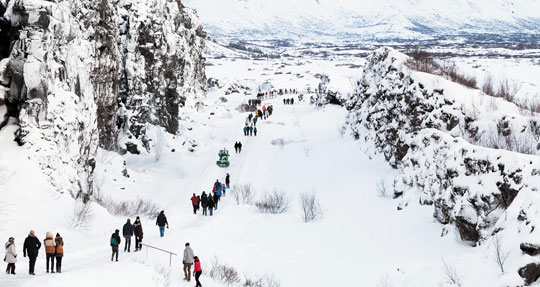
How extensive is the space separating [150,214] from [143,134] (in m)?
19.2

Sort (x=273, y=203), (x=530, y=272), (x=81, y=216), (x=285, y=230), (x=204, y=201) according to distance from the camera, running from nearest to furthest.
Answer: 1. (x=530, y=272)
2. (x=81, y=216)
3. (x=285, y=230)
4. (x=204, y=201)
5. (x=273, y=203)

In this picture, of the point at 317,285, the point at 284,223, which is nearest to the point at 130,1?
the point at 284,223

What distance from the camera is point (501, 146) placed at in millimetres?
21141

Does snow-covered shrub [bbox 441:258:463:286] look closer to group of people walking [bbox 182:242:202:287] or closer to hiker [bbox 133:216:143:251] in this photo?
group of people walking [bbox 182:242:202:287]

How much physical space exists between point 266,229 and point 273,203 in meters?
3.76

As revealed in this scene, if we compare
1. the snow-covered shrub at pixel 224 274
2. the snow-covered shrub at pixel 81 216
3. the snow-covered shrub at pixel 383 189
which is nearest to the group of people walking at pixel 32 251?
the snow-covered shrub at pixel 224 274

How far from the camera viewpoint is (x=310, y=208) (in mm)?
24703

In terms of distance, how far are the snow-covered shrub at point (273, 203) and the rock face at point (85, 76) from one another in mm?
10152

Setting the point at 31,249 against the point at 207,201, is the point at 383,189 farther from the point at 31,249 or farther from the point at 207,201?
the point at 31,249

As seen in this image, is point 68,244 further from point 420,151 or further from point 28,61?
point 420,151

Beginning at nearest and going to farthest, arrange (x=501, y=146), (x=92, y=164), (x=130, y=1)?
(x=501, y=146), (x=92, y=164), (x=130, y=1)

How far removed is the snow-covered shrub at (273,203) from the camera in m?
27.1

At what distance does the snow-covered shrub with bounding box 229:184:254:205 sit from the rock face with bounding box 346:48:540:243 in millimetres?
9132

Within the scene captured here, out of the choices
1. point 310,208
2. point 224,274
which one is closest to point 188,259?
point 224,274
